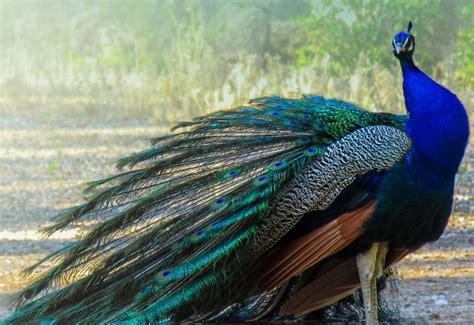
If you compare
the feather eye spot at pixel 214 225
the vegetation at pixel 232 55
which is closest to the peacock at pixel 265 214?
the feather eye spot at pixel 214 225

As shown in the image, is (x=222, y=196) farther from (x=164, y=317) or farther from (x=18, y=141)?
(x=18, y=141)

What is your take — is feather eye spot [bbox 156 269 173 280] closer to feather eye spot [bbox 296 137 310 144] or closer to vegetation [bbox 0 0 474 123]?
feather eye spot [bbox 296 137 310 144]

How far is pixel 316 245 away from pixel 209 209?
0.46 meters

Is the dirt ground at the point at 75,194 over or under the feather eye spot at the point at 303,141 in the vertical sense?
under

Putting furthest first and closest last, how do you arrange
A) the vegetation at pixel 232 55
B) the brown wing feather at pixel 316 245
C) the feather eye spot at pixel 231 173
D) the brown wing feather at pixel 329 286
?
the vegetation at pixel 232 55 → the brown wing feather at pixel 329 286 → the feather eye spot at pixel 231 173 → the brown wing feather at pixel 316 245

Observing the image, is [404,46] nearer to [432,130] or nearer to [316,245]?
[432,130]

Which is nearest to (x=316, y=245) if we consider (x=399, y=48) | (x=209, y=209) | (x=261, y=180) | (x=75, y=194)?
(x=261, y=180)

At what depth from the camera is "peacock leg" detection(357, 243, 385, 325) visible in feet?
14.0

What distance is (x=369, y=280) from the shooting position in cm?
432

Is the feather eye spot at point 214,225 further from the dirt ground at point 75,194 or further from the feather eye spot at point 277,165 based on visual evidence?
the dirt ground at point 75,194

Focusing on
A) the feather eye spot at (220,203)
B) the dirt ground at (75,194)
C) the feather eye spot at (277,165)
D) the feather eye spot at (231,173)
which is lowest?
the dirt ground at (75,194)

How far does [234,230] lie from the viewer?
4.21 metres

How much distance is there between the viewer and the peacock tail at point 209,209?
4164mm

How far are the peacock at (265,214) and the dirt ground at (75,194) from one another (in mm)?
486
